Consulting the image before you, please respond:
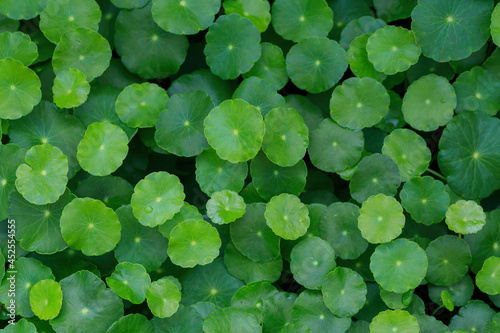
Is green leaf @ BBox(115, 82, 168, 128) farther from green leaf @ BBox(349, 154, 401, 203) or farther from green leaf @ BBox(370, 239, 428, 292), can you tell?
green leaf @ BBox(370, 239, 428, 292)

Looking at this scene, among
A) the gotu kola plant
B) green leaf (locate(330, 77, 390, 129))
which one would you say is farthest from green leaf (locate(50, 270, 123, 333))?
green leaf (locate(330, 77, 390, 129))

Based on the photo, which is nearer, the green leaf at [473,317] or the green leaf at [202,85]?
the green leaf at [473,317]

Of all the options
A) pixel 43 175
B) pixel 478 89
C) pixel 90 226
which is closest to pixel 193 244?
pixel 90 226

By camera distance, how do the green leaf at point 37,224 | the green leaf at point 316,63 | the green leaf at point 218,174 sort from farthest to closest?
the green leaf at point 316,63 → the green leaf at point 218,174 → the green leaf at point 37,224

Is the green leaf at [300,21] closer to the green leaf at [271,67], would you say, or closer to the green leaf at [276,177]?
the green leaf at [271,67]

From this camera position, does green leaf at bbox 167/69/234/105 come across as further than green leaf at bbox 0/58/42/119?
Yes

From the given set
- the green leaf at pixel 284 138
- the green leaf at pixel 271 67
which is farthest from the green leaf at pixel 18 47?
the green leaf at pixel 284 138
